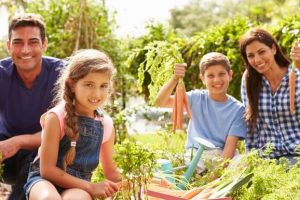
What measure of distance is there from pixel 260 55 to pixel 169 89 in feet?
2.26

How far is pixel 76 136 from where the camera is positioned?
314 centimetres

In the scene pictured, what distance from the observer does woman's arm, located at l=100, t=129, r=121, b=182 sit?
3.38 m

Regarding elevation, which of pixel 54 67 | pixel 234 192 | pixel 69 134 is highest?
pixel 54 67

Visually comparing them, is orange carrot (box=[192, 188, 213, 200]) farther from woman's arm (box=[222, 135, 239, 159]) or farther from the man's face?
the man's face

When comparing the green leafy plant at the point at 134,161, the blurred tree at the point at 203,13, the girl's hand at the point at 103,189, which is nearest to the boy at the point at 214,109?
the girl's hand at the point at 103,189

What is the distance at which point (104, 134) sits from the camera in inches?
130

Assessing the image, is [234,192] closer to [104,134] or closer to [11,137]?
[104,134]

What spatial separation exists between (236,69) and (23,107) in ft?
7.66

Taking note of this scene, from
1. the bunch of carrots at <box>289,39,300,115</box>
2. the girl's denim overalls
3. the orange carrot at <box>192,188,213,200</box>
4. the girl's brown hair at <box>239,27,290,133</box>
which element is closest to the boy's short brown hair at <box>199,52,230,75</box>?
the girl's brown hair at <box>239,27,290,133</box>

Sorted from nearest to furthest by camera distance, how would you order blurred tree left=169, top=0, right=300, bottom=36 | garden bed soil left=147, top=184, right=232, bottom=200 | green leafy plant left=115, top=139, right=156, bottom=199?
1. green leafy plant left=115, top=139, right=156, bottom=199
2. garden bed soil left=147, top=184, right=232, bottom=200
3. blurred tree left=169, top=0, right=300, bottom=36

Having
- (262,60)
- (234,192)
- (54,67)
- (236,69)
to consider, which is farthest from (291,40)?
(234,192)

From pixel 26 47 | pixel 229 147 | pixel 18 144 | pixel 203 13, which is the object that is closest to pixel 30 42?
pixel 26 47

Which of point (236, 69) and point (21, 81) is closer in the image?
point (21, 81)

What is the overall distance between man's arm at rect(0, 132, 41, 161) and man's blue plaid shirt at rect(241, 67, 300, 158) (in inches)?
59.4
